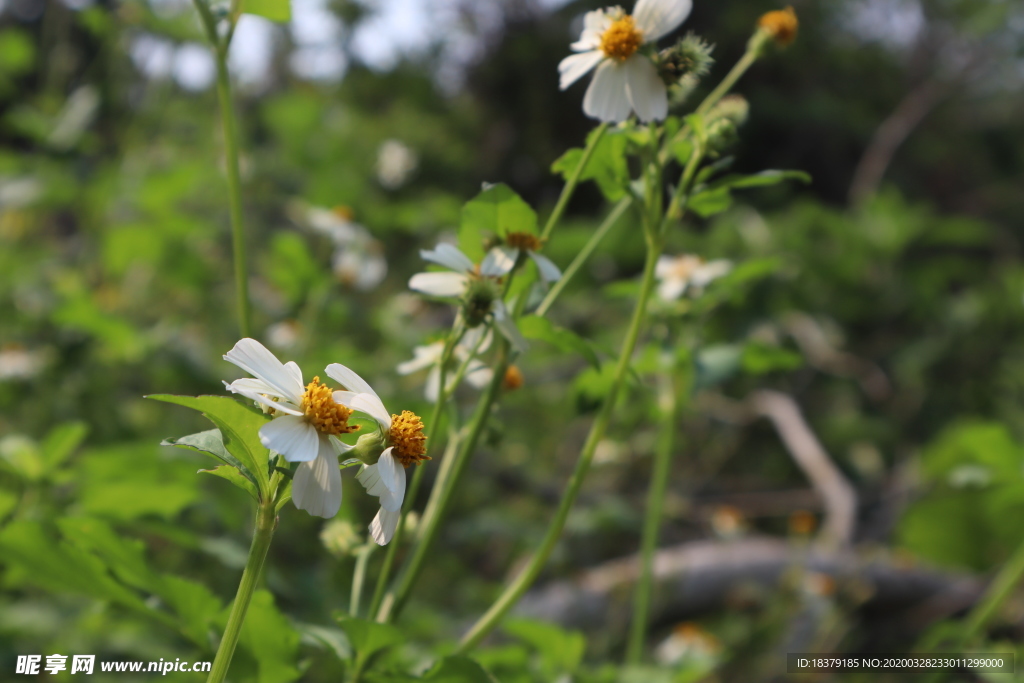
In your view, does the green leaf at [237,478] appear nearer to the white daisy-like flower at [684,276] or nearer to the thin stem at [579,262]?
the thin stem at [579,262]

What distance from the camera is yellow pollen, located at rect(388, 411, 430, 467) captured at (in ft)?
1.40

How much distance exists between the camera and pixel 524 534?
150cm

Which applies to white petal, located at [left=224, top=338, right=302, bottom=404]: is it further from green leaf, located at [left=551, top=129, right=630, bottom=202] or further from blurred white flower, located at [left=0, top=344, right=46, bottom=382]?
blurred white flower, located at [left=0, top=344, right=46, bottom=382]

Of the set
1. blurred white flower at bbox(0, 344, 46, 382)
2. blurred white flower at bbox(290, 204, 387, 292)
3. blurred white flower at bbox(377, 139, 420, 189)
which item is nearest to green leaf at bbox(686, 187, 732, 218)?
blurred white flower at bbox(290, 204, 387, 292)

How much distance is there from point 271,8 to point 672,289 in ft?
2.20

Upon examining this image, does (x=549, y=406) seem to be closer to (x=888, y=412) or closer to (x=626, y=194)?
(x=888, y=412)

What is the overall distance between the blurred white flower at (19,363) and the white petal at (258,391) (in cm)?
146

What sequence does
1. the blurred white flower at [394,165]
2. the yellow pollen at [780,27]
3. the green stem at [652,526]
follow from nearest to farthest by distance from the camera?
the yellow pollen at [780,27], the green stem at [652,526], the blurred white flower at [394,165]

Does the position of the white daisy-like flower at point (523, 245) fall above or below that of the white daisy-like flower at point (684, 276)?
below

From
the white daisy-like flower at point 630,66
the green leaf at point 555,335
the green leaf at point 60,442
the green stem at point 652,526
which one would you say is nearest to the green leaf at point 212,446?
the green leaf at point 555,335

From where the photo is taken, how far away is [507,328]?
1.70ft

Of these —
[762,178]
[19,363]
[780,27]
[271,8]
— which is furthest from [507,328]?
[19,363]

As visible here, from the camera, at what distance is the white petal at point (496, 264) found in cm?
53

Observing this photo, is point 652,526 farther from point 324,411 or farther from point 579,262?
point 324,411
